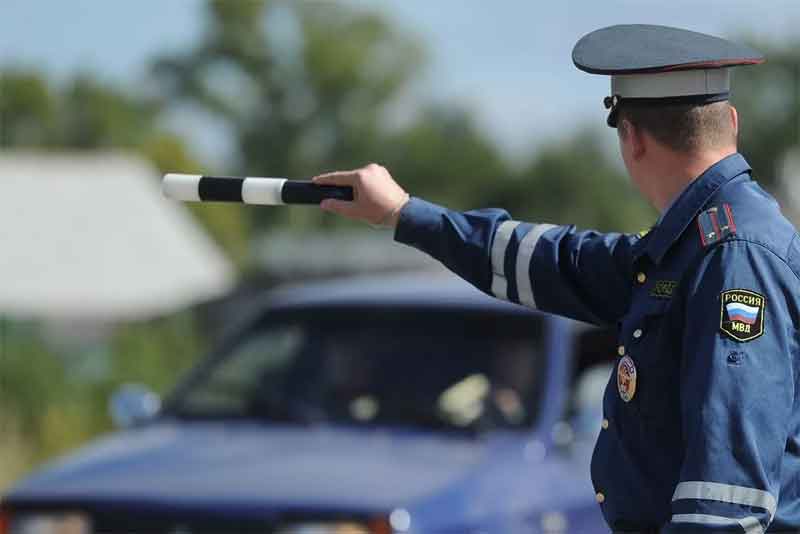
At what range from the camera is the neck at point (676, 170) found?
2939mm

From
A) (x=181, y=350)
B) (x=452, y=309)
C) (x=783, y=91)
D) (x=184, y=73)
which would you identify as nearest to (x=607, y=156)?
(x=783, y=91)

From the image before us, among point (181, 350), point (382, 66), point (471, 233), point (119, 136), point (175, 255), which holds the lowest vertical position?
point (471, 233)

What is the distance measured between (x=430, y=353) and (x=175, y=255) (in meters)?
32.2

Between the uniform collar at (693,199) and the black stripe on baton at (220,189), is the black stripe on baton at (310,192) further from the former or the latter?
the uniform collar at (693,199)

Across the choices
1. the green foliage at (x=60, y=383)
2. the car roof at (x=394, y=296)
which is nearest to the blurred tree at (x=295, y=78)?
the green foliage at (x=60, y=383)

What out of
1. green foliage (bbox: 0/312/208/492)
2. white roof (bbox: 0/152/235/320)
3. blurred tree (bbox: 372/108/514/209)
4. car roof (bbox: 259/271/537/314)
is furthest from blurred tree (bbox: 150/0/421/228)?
car roof (bbox: 259/271/537/314)

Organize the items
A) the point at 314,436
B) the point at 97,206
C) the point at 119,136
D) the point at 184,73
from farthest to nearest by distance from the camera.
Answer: the point at 184,73 < the point at 119,136 < the point at 97,206 < the point at 314,436

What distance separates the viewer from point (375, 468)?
17.7ft

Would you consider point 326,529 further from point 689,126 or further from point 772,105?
point 772,105

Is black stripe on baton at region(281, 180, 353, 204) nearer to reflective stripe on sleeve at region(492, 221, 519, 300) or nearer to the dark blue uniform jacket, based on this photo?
reflective stripe on sleeve at region(492, 221, 519, 300)

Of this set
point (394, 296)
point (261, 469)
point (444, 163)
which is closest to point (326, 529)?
point (261, 469)

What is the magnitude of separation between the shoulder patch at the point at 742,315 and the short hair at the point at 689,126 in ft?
1.07

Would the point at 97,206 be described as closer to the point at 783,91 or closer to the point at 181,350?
the point at 181,350

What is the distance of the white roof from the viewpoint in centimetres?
3481
